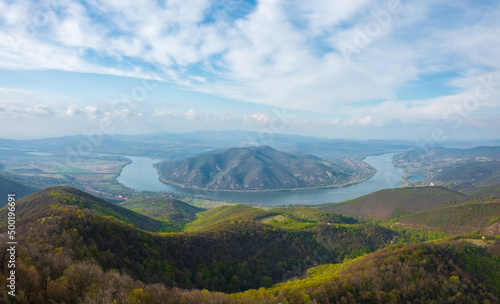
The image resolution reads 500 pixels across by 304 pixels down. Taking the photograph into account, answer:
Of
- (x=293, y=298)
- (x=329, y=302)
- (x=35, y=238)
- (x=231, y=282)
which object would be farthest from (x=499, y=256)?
(x=35, y=238)

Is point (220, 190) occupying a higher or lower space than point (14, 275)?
lower

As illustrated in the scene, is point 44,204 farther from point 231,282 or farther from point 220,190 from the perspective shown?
point 220,190

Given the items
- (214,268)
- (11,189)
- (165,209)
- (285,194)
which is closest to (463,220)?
(214,268)

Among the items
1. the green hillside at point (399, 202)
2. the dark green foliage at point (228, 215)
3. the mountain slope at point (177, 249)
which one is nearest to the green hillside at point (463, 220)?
the green hillside at point (399, 202)

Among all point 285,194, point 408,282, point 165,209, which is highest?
point 408,282

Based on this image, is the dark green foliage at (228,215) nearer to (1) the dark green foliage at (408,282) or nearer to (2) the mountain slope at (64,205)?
(2) the mountain slope at (64,205)

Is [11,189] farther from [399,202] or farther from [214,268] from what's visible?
[399,202]
